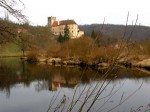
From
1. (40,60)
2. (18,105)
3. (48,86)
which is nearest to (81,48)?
(40,60)

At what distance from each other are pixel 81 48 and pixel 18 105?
55.3 feet

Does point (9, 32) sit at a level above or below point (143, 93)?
above

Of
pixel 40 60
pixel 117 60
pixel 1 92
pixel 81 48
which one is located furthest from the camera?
pixel 40 60

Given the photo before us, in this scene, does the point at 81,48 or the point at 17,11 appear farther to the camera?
the point at 81,48

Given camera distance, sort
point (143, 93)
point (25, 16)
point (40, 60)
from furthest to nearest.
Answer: point (40, 60) < point (143, 93) < point (25, 16)

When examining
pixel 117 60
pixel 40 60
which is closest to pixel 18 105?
pixel 117 60

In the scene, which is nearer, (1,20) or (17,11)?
(17,11)

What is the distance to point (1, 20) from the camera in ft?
17.3

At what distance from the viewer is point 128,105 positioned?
10.3m

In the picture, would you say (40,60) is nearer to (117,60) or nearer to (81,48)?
(81,48)

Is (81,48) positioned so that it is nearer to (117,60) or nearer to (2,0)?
(2,0)

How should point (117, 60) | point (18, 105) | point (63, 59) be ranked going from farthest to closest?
point (63, 59) < point (18, 105) < point (117, 60)

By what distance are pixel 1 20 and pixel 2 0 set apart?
2.53 ft

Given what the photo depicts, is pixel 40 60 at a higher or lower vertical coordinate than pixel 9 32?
lower
